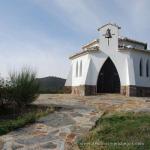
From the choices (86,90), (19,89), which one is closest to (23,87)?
(19,89)

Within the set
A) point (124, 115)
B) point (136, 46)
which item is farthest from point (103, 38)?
point (124, 115)

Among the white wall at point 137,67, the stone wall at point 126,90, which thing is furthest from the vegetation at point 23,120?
the white wall at point 137,67

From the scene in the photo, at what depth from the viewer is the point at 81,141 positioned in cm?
960

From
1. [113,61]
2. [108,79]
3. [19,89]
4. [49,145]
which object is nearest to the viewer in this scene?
[49,145]

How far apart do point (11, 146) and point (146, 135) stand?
4.15m

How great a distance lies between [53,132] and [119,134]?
7.93ft

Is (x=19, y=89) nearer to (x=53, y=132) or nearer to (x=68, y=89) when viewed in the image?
(x=53, y=132)

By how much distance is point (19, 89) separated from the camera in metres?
15.3

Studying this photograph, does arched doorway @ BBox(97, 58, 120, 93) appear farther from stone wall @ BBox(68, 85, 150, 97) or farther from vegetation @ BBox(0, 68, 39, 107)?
vegetation @ BBox(0, 68, 39, 107)

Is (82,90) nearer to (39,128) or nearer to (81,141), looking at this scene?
(39,128)

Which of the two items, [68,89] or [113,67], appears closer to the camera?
[113,67]

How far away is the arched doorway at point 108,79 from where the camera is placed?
85.6 ft

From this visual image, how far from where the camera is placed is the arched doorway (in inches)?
1027

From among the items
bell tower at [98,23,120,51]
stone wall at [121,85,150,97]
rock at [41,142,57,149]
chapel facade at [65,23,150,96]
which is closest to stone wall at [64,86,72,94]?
chapel facade at [65,23,150,96]
